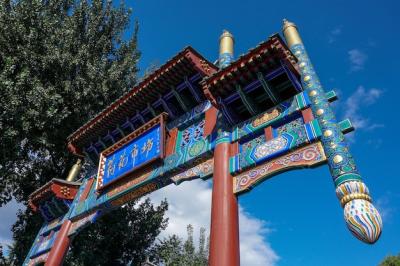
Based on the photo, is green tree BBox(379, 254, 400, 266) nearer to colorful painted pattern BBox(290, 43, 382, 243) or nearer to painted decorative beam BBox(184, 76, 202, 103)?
painted decorative beam BBox(184, 76, 202, 103)

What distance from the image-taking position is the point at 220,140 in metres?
6.34

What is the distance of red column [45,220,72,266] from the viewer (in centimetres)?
854

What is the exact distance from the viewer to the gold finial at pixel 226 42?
8.07 m

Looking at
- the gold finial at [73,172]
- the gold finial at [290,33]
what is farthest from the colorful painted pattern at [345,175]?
the gold finial at [73,172]

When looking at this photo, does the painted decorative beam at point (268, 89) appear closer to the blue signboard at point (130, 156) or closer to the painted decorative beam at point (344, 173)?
the painted decorative beam at point (344, 173)

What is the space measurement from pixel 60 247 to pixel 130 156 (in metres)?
3.21

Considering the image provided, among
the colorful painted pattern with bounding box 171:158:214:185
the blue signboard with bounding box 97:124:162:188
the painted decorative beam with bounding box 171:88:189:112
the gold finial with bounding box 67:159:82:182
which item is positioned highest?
the gold finial with bounding box 67:159:82:182

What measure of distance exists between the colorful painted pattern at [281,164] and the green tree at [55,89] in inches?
262

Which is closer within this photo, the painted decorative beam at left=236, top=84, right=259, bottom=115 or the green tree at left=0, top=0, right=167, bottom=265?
the painted decorative beam at left=236, top=84, right=259, bottom=115

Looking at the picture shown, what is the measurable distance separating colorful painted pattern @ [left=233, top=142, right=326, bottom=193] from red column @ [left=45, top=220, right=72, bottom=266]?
5.87 meters

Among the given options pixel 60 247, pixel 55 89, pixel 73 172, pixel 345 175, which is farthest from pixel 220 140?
pixel 55 89

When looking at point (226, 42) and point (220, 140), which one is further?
point (226, 42)

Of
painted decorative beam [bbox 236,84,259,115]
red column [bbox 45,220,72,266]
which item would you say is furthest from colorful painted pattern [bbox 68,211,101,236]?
painted decorative beam [bbox 236,84,259,115]

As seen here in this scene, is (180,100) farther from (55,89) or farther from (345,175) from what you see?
(55,89)
